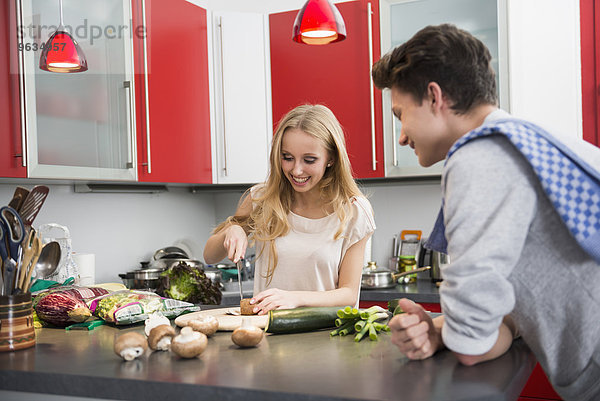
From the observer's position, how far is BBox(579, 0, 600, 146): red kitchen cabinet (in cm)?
266

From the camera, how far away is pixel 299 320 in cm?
132

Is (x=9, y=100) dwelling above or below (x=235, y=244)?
above

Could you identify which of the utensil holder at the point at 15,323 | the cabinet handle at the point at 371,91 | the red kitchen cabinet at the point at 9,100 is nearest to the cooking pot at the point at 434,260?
the cabinet handle at the point at 371,91

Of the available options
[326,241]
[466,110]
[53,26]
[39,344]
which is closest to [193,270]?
[326,241]

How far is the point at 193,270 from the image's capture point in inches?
79.0

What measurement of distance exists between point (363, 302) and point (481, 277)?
2.03m

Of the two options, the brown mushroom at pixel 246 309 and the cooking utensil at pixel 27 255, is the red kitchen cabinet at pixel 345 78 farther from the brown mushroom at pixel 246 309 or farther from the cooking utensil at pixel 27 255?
the cooking utensil at pixel 27 255

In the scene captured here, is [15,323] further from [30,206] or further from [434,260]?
[434,260]

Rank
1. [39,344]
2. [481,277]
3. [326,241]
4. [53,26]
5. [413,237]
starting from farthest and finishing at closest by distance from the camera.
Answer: [413,237], [53,26], [326,241], [39,344], [481,277]

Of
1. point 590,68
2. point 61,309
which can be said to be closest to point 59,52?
point 61,309

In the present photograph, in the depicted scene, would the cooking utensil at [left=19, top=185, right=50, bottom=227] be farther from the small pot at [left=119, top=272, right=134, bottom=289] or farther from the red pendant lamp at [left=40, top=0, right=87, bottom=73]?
Result: the small pot at [left=119, top=272, right=134, bottom=289]

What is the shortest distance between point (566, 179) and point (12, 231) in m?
1.05

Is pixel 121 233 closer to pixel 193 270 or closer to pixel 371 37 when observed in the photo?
pixel 193 270

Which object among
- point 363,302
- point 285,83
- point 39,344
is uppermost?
point 285,83
